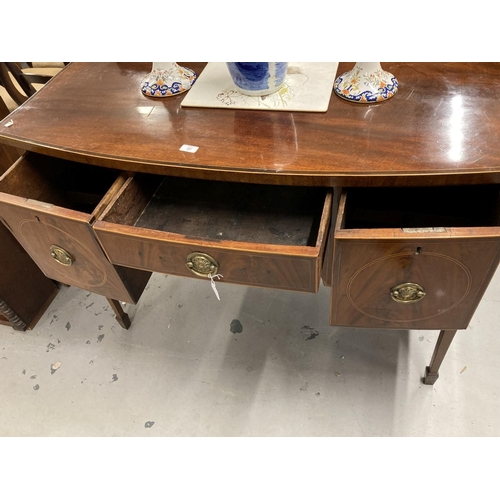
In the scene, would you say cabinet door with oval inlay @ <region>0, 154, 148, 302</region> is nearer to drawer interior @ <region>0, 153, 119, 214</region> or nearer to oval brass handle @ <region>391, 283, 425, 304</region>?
drawer interior @ <region>0, 153, 119, 214</region>

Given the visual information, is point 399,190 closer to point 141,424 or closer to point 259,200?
point 259,200

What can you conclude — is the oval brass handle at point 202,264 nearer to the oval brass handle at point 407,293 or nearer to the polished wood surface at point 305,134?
the polished wood surface at point 305,134

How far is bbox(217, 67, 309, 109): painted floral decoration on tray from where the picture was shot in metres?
0.71

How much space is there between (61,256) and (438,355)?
74 centimetres

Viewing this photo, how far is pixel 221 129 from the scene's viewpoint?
68 centimetres

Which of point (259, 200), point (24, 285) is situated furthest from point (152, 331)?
point (259, 200)

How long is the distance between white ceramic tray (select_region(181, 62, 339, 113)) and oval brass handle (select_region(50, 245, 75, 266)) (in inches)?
13.2

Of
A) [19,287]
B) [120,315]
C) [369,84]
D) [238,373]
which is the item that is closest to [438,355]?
[238,373]

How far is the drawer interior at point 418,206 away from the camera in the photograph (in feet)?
2.40

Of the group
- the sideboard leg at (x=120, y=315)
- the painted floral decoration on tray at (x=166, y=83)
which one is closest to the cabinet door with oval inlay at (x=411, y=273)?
the painted floral decoration on tray at (x=166, y=83)

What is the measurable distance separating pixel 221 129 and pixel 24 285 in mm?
687

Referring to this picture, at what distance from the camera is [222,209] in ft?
2.44

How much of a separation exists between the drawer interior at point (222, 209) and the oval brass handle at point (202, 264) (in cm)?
7

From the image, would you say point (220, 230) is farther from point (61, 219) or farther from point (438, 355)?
point (438, 355)
